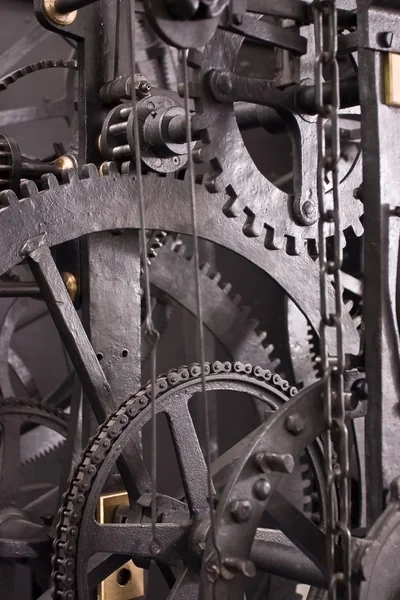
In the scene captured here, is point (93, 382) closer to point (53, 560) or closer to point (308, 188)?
point (53, 560)

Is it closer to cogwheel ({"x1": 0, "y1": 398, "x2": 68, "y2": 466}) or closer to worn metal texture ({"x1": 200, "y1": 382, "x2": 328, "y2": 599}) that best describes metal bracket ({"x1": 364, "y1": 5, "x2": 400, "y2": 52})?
worn metal texture ({"x1": 200, "y1": 382, "x2": 328, "y2": 599})

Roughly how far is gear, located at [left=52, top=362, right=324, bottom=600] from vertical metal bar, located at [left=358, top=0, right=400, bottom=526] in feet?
1.08

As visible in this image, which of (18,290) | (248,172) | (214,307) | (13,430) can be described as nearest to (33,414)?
(13,430)

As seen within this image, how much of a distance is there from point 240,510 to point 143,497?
1.88ft

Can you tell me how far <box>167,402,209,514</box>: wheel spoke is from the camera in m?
1.76

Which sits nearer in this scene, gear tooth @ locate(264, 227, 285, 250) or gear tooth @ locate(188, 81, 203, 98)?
gear tooth @ locate(188, 81, 203, 98)

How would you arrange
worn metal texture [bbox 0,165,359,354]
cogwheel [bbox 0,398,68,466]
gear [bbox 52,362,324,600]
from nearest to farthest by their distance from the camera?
gear [bbox 52,362,324,600], worn metal texture [bbox 0,165,359,354], cogwheel [bbox 0,398,68,466]

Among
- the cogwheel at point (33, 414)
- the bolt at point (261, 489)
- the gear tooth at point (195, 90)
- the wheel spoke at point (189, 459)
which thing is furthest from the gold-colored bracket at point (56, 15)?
the bolt at point (261, 489)

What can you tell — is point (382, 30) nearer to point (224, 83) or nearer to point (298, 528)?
point (224, 83)

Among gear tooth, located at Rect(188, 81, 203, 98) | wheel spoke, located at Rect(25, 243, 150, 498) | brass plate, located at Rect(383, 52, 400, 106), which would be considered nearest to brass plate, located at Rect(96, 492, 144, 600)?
wheel spoke, located at Rect(25, 243, 150, 498)

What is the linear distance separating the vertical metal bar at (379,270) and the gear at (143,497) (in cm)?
33

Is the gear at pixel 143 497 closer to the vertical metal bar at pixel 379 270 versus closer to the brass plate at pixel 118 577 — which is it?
the brass plate at pixel 118 577

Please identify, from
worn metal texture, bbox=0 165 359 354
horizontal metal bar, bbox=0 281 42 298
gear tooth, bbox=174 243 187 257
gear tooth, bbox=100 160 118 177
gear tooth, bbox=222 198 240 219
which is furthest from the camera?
gear tooth, bbox=174 243 187 257

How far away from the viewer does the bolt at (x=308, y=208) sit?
200 centimetres
